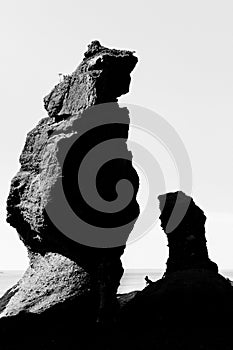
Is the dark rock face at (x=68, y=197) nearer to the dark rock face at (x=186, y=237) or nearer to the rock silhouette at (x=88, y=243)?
the rock silhouette at (x=88, y=243)

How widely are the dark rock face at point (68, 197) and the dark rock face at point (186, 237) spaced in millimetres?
5758

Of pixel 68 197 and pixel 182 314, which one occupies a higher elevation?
pixel 68 197

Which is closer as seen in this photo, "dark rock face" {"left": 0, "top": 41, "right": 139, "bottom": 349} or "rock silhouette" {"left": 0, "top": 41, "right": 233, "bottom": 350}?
"rock silhouette" {"left": 0, "top": 41, "right": 233, "bottom": 350}

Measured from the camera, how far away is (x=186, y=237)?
1019 inches

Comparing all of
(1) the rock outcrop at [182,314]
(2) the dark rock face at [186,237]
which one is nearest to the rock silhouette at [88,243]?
(1) the rock outcrop at [182,314]

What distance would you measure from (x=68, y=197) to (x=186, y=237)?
925cm

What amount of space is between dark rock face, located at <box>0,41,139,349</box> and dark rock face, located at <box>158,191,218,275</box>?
5758 mm

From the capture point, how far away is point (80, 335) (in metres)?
17.4

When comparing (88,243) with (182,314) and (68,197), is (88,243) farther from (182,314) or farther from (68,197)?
(182,314)

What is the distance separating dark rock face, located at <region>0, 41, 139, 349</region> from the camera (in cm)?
1814

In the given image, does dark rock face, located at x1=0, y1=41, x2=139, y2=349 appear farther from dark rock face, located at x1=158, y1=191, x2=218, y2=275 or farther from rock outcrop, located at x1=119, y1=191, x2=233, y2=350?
dark rock face, located at x1=158, y1=191, x2=218, y2=275

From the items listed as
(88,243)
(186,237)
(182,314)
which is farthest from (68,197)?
(186,237)

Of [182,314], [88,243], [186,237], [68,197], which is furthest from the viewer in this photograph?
[186,237]

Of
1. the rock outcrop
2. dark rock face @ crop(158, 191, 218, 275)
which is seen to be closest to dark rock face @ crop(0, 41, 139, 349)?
the rock outcrop
